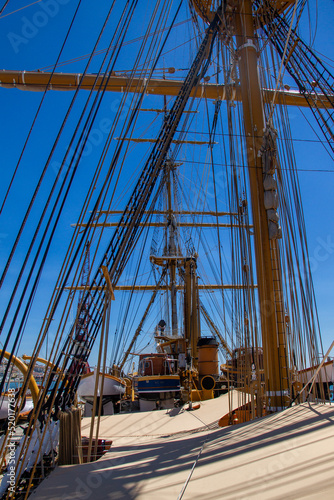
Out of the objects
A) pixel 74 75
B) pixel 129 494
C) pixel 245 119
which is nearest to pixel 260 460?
pixel 129 494

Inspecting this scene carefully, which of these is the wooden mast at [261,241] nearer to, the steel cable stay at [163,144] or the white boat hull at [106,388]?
the steel cable stay at [163,144]

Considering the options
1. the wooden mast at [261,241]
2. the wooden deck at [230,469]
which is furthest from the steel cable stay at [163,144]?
the wooden deck at [230,469]

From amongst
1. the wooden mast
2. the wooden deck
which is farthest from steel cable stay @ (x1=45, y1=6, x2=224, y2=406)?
the wooden deck

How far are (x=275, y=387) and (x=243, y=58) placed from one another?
680 cm

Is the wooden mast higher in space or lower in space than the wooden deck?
higher

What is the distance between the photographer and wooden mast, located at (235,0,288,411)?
6223 millimetres

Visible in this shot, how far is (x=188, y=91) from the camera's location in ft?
27.9

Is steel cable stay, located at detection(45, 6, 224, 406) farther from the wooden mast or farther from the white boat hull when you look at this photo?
the white boat hull

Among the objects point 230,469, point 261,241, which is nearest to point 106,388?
point 261,241

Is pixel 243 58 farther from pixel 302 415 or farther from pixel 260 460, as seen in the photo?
pixel 260 460

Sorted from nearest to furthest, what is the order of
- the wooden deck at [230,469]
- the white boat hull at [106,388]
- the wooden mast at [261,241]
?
1. the wooden deck at [230,469]
2. the wooden mast at [261,241]
3. the white boat hull at [106,388]

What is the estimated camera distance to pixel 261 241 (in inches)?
274

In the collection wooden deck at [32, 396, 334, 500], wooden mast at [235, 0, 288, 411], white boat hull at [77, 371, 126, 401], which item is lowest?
wooden deck at [32, 396, 334, 500]

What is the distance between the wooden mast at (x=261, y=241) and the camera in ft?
20.4
